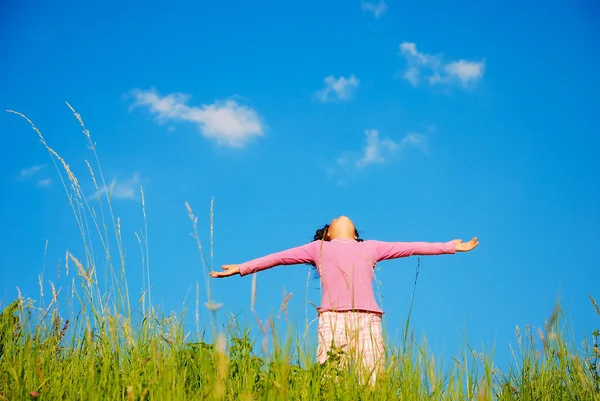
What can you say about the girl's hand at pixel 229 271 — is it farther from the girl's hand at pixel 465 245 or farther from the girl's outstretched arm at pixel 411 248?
the girl's hand at pixel 465 245

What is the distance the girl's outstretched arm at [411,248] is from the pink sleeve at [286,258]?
85cm

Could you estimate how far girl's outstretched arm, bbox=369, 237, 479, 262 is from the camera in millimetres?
7070

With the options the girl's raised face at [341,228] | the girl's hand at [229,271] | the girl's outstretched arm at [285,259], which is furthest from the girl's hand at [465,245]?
the girl's hand at [229,271]

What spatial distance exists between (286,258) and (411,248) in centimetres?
161

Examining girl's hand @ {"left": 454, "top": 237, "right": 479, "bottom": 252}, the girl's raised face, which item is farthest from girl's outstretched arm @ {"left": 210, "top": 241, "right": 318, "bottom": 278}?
girl's hand @ {"left": 454, "top": 237, "right": 479, "bottom": 252}

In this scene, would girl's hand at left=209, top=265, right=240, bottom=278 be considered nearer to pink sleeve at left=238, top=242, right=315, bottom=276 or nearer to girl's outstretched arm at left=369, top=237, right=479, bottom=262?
pink sleeve at left=238, top=242, right=315, bottom=276

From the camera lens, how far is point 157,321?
4.50 m

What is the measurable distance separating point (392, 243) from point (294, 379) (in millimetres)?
3495

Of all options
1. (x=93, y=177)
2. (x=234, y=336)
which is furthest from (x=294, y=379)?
(x=93, y=177)

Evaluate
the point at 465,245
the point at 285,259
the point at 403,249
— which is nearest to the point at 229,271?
Result: the point at 285,259

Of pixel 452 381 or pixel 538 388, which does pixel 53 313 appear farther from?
pixel 538 388

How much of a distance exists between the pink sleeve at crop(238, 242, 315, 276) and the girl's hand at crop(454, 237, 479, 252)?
1.83 m

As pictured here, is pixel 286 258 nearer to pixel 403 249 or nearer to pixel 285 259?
pixel 285 259

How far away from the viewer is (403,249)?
23.5ft
